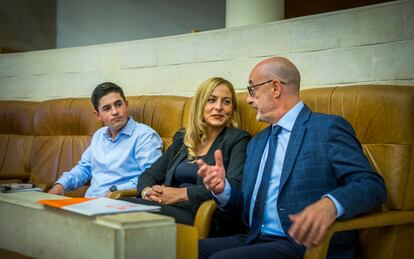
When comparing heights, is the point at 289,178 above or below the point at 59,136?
below

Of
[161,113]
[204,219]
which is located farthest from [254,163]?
[161,113]

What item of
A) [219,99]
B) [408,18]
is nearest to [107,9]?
[219,99]

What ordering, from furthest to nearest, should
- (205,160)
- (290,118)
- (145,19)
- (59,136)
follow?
(145,19) < (59,136) < (205,160) < (290,118)

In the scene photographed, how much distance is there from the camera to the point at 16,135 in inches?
161

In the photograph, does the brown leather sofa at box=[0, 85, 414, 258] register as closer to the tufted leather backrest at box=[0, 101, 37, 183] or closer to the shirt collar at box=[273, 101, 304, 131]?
the tufted leather backrest at box=[0, 101, 37, 183]

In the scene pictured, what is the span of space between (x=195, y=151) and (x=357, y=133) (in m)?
0.84

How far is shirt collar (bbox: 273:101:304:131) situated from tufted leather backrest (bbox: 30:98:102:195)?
1.81 meters

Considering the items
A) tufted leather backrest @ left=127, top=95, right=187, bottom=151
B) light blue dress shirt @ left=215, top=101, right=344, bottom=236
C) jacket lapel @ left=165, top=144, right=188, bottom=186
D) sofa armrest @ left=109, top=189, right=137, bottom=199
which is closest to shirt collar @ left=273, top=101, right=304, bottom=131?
light blue dress shirt @ left=215, top=101, right=344, bottom=236

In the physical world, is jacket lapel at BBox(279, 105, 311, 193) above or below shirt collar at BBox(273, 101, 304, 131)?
below

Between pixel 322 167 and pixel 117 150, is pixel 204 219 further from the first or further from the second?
pixel 117 150

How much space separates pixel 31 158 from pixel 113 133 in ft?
3.12

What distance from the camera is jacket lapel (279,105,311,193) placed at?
78.5 inches

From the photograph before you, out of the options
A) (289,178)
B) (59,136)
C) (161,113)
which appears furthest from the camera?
(59,136)

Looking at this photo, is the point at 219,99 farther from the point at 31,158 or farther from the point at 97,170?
the point at 31,158
